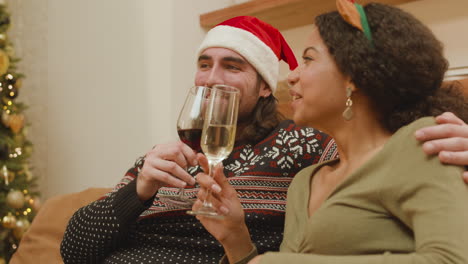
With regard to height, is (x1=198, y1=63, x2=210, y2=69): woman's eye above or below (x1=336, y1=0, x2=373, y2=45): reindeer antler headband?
below

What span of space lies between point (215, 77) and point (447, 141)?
0.91m

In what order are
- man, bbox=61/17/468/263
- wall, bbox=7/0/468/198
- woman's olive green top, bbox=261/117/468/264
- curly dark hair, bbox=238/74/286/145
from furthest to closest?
wall, bbox=7/0/468/198 < curly dark hair, bbox=238/74/286/145 < man, bbox=61/17/468/263 < woman's olive green top, bbox=261/117/468/264

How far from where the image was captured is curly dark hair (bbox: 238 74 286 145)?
59.4 inches

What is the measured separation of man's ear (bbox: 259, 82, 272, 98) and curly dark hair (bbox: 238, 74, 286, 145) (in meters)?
0.01

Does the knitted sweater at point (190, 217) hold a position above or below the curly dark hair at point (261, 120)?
below

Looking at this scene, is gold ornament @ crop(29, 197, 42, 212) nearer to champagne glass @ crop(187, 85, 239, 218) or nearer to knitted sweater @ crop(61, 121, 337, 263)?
knitted sweater @ crop(61, 121, 337, 263)

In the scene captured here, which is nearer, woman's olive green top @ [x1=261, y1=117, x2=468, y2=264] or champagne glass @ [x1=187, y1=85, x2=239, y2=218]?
woman's olive green top @ [x1=261, y1=117, x2=468, y2=264]

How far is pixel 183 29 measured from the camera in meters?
2.69

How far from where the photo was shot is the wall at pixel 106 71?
2.64m

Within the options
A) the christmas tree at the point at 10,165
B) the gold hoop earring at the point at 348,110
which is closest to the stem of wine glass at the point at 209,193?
the gold hoop earring at the point at 348,110

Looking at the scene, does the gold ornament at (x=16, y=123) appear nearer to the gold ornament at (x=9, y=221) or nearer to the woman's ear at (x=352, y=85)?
→ the gold ornament at (x=9, y=221)

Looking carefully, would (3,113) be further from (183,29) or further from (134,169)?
(134,169)

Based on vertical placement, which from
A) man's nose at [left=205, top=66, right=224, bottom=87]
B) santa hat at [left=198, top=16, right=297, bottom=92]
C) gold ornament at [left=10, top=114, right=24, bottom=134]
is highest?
santa hat at [left=198, top=16, right=297, bottom=92]

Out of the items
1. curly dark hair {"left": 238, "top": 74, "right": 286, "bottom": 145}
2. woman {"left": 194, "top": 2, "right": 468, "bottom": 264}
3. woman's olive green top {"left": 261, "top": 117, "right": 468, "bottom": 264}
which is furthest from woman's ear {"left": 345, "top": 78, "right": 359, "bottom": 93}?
curly dark hair {"left": 238, "top": 74, "right": 286, "bottom": 145}
